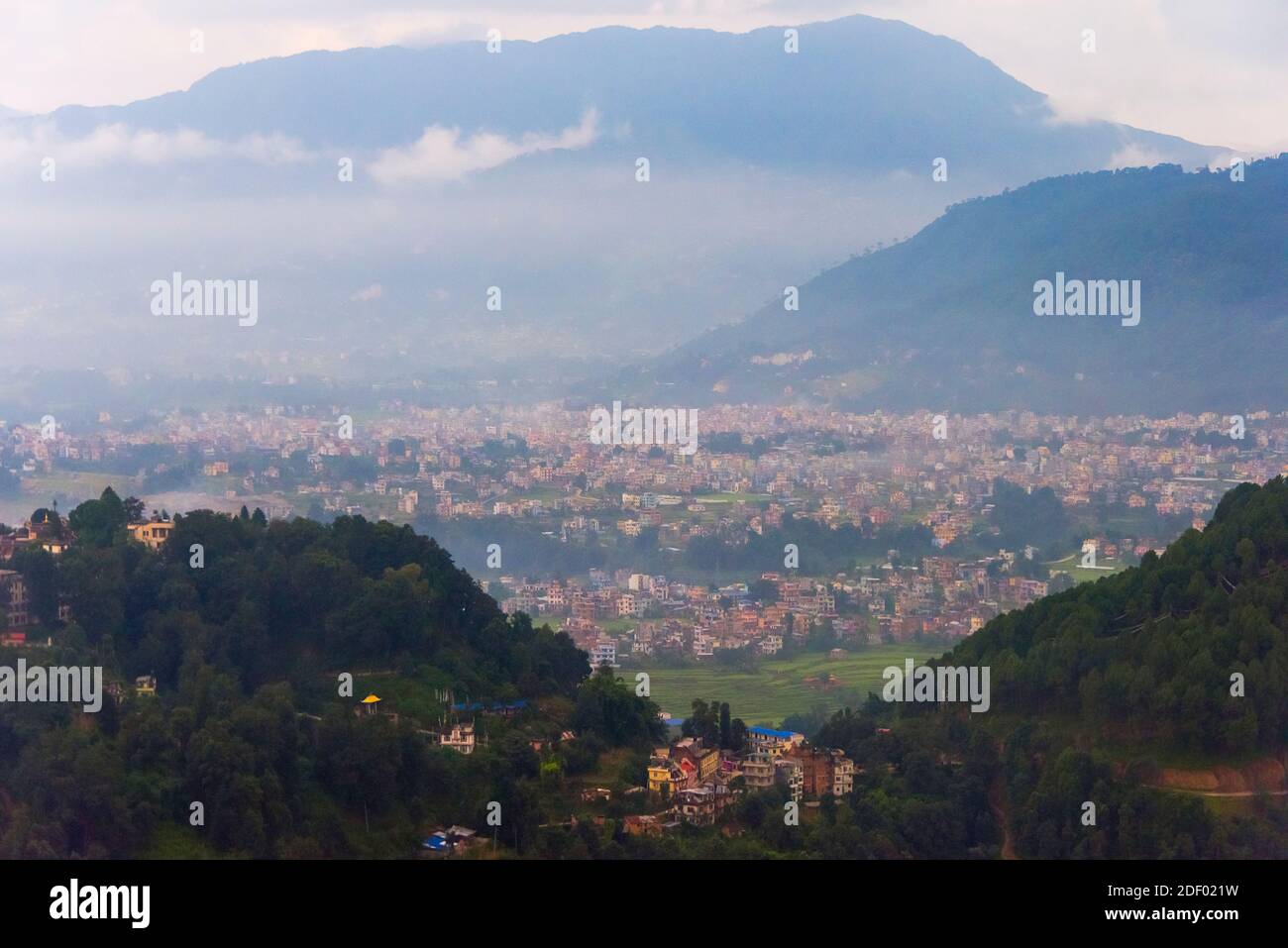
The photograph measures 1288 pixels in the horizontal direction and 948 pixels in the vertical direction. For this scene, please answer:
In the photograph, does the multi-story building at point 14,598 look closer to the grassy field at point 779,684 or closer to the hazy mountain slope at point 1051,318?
the grassy field at point 779,684

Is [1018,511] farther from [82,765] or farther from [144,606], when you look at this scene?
[82,765]

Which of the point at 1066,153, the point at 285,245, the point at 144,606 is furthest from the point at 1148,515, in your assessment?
the point at 1066,153

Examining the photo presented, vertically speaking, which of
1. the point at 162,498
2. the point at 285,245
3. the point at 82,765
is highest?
the point at 285,245

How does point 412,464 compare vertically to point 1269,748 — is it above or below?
above

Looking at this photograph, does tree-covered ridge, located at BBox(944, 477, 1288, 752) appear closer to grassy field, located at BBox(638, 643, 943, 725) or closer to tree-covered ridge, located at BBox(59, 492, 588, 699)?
grassy field, located at BBox(638, 643, 943, 725)

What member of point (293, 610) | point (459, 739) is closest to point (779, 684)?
point (293, 610)

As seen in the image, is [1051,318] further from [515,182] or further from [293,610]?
[293,610]

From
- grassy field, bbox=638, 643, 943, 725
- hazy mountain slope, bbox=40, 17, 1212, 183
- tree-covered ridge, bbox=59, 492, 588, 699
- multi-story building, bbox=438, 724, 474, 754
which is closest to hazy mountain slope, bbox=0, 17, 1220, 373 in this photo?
hazy mountain slope, bbox=40, 17, 1212, 183
